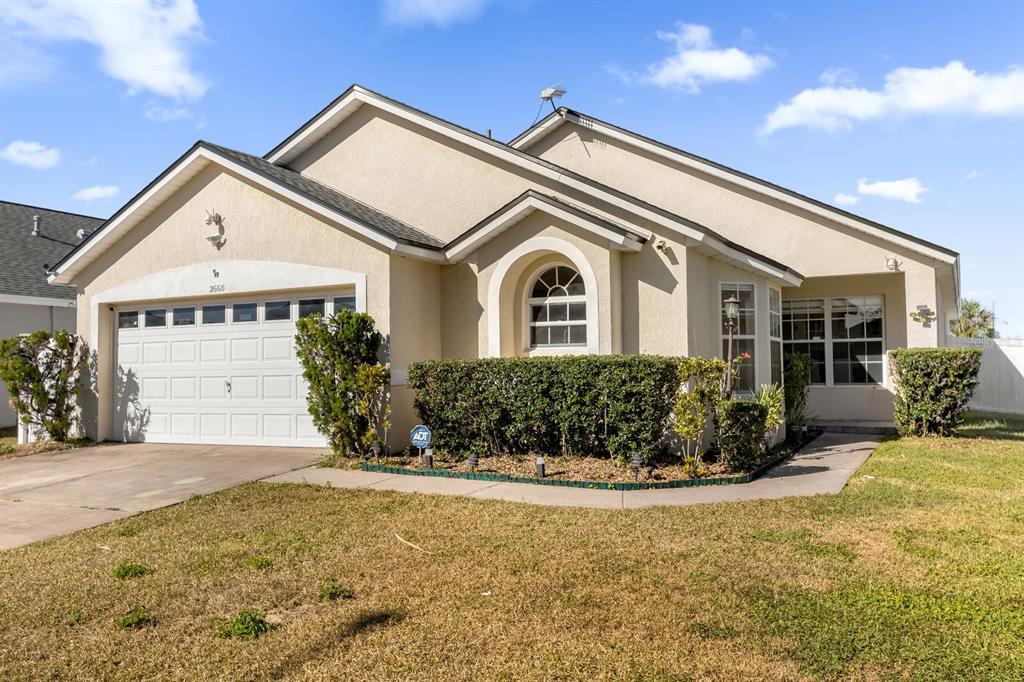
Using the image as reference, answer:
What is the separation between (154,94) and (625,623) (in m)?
12.1

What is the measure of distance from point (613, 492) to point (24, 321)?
55.3 feet

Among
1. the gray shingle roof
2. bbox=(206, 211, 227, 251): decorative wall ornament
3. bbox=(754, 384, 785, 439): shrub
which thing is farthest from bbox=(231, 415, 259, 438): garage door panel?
bbox=(754, 384, 785, 439): shrub

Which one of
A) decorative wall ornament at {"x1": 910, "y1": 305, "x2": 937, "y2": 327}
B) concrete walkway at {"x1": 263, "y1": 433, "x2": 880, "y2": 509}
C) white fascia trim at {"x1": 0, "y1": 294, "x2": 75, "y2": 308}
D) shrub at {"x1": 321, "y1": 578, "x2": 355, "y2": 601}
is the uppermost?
white fascia trim at {"x1": 0, "y1": 294, "x2": 75, "y2": 308}

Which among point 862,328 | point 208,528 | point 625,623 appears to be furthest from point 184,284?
point 862,328

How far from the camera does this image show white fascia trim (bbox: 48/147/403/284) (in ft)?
36.7

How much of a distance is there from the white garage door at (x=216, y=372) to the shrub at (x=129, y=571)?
628cm

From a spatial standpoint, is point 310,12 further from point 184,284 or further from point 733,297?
point 733,297

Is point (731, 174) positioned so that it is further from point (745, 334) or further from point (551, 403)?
point (551, 403)

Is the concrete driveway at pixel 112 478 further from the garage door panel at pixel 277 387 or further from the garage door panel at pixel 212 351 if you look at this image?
the garage door panel at pixel 212 351

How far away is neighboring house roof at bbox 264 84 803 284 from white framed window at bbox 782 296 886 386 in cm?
321

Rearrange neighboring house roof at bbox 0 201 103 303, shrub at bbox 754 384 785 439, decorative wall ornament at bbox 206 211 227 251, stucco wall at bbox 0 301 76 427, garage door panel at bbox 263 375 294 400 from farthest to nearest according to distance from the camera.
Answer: neighboring house roof at bbox 0 201 103 303
stucco wall at bbox 0 301 76 427
decorative wall ornament at bbox 206 211 227 251
garage door panel at bbox 263 375 294 400
shrub at bbox 754 384 785 439

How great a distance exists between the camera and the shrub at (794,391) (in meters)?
13.1

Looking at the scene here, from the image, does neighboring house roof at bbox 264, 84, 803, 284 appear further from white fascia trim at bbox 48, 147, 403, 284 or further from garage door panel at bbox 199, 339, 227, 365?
garage door panel at bbox 199, 339, 227, 365

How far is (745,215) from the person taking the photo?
15.0 metres
